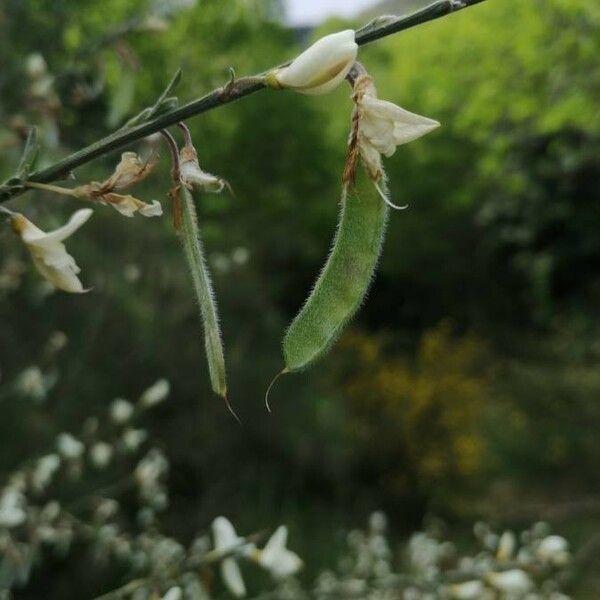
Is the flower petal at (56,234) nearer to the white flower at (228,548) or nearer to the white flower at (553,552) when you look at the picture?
the white flower at (228,548)

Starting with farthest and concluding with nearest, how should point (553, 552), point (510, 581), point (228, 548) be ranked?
point (553, 552), point (510, 581), point (228, 548)

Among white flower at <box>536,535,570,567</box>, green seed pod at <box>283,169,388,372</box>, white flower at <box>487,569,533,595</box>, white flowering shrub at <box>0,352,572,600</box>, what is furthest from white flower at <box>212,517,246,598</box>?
green seed pod at <box>283,169,388,372</box>

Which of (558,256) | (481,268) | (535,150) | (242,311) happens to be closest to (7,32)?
(242,311)

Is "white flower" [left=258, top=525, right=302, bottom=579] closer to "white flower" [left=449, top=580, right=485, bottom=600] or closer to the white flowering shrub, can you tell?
the white flowering shrub

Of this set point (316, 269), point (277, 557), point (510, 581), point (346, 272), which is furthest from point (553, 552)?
point (316, 269)

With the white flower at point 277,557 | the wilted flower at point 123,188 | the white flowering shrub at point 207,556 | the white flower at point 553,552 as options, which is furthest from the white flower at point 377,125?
the white flower at point 553,552

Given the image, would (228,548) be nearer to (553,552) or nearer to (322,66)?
(553,552)

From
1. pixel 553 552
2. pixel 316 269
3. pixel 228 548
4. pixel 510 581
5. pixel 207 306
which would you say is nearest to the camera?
pixel 207 306

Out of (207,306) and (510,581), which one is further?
(510,581)
